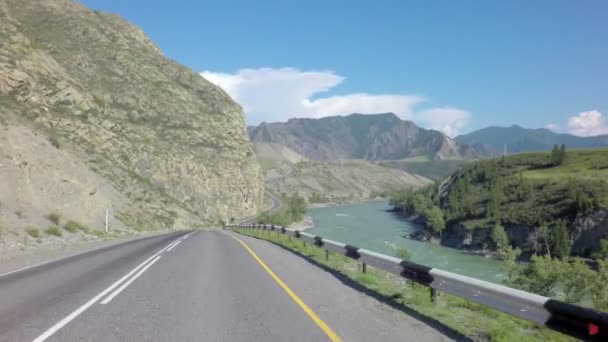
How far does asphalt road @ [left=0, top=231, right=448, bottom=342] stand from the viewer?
7066mm

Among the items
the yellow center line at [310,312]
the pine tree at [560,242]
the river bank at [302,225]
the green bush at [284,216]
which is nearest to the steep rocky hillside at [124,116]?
the green bush at [284,216]

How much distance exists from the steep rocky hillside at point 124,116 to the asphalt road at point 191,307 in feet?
80.5

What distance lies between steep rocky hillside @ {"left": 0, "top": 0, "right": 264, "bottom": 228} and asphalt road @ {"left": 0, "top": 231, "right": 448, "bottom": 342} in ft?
80.5

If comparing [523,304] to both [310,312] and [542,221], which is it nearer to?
[310,312]

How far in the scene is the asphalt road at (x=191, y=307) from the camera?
23.2 feet

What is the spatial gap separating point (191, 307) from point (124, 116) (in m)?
81.5

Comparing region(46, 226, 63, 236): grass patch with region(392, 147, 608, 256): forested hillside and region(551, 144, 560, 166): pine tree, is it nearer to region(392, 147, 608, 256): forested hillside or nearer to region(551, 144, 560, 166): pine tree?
region(392, 147, 608, 256): forested hillside

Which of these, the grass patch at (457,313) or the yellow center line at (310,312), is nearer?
the yellow center line at (310,312)

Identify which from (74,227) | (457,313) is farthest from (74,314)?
(74,227)

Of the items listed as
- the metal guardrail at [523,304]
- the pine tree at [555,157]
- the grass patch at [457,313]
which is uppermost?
the pine tree at [555,157]

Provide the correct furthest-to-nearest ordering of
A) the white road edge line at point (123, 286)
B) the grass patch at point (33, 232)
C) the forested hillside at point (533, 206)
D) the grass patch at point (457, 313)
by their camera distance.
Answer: the forested hillside at point (533, 206)
the grass patch at point (33, 232)
the white road edge line at point (123, 286)
the grass patch at point (457, 313)

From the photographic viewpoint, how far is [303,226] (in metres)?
133

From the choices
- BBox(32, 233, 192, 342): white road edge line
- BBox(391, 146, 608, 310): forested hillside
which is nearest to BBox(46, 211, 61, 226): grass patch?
BBox(32, 233, 192, 342): white road edge line

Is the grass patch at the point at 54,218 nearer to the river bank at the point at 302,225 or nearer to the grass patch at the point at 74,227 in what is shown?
the grass patch at the point at 74,227
